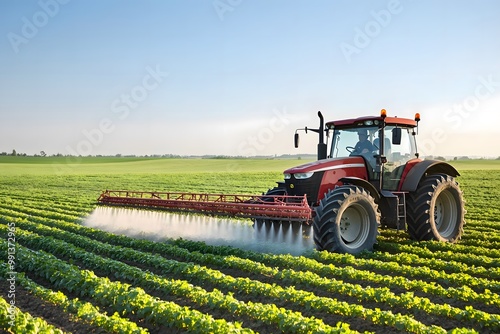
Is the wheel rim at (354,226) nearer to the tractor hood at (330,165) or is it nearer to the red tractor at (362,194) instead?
the red tractor at (362,194)

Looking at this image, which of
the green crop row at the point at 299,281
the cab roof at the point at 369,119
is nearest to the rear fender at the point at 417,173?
the cab roof at the point at 369,119

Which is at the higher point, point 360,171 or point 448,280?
point 360,171

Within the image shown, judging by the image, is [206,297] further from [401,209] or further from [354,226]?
[401,209]

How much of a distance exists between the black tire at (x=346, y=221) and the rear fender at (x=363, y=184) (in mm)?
347

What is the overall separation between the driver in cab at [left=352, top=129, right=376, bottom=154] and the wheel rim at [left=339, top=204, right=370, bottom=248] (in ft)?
4.83

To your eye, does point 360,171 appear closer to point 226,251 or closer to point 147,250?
point 226,251

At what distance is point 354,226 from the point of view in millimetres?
9875

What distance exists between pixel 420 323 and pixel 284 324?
5.02 feet

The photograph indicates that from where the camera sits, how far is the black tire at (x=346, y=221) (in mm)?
8977

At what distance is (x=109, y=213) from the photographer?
13.5 meters

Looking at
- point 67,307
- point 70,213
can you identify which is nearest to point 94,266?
point 67,307

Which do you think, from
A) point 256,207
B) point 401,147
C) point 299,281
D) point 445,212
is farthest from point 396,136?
point 299,281

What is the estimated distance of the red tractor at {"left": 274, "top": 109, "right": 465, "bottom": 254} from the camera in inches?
365

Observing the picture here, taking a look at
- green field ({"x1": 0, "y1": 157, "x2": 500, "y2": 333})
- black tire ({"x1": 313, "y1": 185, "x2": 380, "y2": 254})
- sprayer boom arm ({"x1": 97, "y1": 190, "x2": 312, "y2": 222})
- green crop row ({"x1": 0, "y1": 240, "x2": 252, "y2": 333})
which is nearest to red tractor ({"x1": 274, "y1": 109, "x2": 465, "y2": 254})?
black tire ({"x1": 313, "y1": 185, "x2": 380, "y2": 254})
